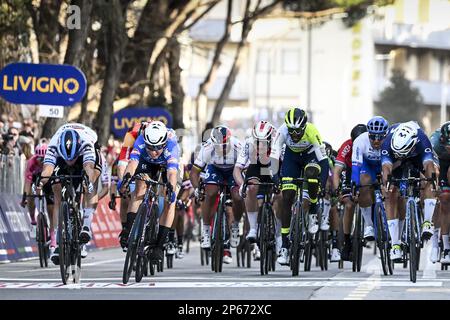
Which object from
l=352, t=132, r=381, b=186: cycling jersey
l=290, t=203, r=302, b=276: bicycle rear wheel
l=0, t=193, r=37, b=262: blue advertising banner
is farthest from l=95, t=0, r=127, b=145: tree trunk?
l=290, t=203, r=302, b=276: bicycle rear wheel

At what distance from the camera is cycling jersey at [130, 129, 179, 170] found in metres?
16.1

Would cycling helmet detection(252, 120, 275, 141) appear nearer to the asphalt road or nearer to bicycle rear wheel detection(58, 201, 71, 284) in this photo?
the asphalt road

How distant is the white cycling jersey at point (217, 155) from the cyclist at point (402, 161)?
301cm

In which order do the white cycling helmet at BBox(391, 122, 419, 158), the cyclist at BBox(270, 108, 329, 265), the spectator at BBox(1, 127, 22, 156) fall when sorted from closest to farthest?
the white cycling helmet at BBox(391, 122, 419, 158), the cyclist at BBox(270, 108, 329, 265), the spectator at BBox(1, 127, 22, 156)

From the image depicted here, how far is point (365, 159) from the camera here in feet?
60.7

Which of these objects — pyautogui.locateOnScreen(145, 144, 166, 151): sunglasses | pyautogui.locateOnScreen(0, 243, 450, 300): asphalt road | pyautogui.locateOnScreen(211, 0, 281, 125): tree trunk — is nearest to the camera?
pyautogui.locateOnScreen(0, 243, 450, 300): asphalt road

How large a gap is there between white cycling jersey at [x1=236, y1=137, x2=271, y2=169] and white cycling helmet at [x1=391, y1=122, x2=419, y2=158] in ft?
8.71

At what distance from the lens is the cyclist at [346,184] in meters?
18.9

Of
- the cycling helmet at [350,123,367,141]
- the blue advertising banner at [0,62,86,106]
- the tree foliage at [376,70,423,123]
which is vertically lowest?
the cycling helmet at [350,123,367,141]

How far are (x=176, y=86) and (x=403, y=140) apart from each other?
25163 mm

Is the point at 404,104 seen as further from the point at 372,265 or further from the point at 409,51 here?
the point at 372,265

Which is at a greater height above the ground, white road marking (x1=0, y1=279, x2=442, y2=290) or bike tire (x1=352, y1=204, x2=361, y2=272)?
bike tire (x1=352, y1=204, x2=361, y2=272)

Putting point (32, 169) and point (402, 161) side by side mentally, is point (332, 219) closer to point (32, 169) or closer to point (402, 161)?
point (32, 169)

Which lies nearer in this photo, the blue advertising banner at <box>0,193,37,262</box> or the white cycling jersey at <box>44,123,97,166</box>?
the white cycling jersey at <box>44,123,97,166</box>
